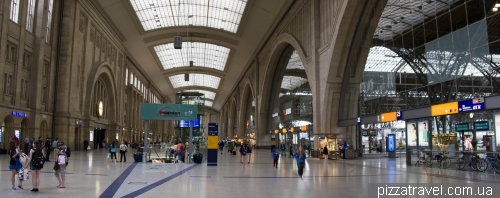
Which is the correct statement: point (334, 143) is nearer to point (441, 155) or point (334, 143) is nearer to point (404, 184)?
point (441, 155)

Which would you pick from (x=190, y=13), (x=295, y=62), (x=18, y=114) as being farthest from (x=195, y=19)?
(x=18, y=114)

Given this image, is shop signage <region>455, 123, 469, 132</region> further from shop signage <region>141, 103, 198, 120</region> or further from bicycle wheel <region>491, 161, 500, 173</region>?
shop signage <region>141, 103, 198, 120</region>

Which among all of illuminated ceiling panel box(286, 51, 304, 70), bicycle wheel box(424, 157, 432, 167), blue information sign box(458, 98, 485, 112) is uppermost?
illuminated ceiling panel box(286, 51, 304, 70)

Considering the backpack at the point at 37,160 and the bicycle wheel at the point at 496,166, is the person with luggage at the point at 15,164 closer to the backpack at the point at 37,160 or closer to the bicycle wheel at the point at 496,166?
the backpack at the point at 37,160

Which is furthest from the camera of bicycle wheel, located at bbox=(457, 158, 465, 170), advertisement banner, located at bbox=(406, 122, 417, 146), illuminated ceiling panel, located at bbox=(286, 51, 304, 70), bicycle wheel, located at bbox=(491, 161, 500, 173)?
illuminated ceiling panel, located at bbox=(286, 51, 304, 70)

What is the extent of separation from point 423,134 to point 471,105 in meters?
6.04

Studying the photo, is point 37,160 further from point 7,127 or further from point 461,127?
point 461,127

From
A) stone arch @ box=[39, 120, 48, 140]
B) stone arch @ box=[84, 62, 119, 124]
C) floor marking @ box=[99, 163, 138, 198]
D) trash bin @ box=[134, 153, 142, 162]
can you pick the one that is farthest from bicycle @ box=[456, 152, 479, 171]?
stone arch @ box=[84, 62, 119, 124]

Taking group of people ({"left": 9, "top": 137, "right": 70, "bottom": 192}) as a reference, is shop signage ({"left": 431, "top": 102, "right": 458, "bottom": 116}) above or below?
above

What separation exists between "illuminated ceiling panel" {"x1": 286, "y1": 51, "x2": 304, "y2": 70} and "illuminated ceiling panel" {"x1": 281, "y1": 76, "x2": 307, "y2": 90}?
1105mm

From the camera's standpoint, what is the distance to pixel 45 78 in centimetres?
2958

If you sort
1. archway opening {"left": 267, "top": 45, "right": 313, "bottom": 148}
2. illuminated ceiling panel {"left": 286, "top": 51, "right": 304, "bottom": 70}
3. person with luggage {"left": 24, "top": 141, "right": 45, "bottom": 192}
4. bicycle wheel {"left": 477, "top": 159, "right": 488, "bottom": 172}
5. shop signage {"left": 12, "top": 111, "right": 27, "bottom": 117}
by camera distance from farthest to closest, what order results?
illuminated ceiling panel {"left": 286, "top": 51, "right": 304, "bottom": 70}, archway opening {"left": 267, "top": 45, "right": 313, "bottom": 148}, shop signage {"left": 12, "top": 111, "right": 27, "bottom": 117}, bicycle wheel {"left": 477, "top": 159, "right": 488, "bottom": 172}, person with luggage {"left": 24, "top": 141, "right": 45, "bottom": 192}

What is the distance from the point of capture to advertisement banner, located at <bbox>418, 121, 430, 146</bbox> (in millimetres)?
20266

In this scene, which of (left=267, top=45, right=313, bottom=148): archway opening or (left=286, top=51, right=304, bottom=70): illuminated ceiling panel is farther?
(left=286, top=51, right=304, bottom=70): illuminated ceiling panel
